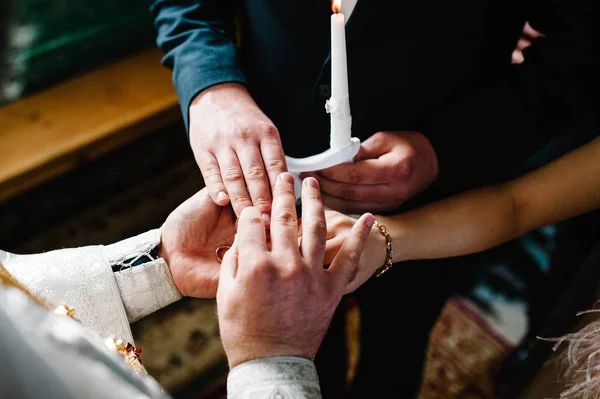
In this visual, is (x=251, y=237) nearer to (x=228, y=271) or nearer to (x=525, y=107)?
(x=228, y=271)

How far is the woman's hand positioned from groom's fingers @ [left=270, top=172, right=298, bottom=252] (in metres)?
0.14

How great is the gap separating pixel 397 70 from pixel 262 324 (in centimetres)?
59

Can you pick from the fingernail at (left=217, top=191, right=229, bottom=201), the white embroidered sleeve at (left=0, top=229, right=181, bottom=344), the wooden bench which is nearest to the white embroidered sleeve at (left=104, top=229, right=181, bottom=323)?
the white embroidered sleeve at (left=0, top=229, right=181, bottom=344)

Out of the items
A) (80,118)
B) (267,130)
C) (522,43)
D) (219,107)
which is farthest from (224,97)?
(522,43)

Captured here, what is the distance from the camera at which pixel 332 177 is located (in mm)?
957

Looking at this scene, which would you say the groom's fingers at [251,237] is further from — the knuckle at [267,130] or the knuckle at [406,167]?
the knuckle at [406,167]

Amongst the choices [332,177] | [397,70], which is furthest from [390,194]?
[397,70]

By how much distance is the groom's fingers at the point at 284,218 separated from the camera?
2.30 feet

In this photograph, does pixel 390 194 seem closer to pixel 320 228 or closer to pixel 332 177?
pixel 332 177

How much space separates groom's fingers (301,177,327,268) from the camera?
713mm

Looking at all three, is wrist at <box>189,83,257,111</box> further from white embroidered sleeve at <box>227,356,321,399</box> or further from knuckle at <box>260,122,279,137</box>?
white embroidered sleeve at <box>227,356,321,399</box>

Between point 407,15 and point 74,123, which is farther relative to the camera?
point 74,123

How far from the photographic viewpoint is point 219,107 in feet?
3.24

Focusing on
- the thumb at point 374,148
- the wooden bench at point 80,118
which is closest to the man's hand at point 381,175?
the thumb at point 374,148
